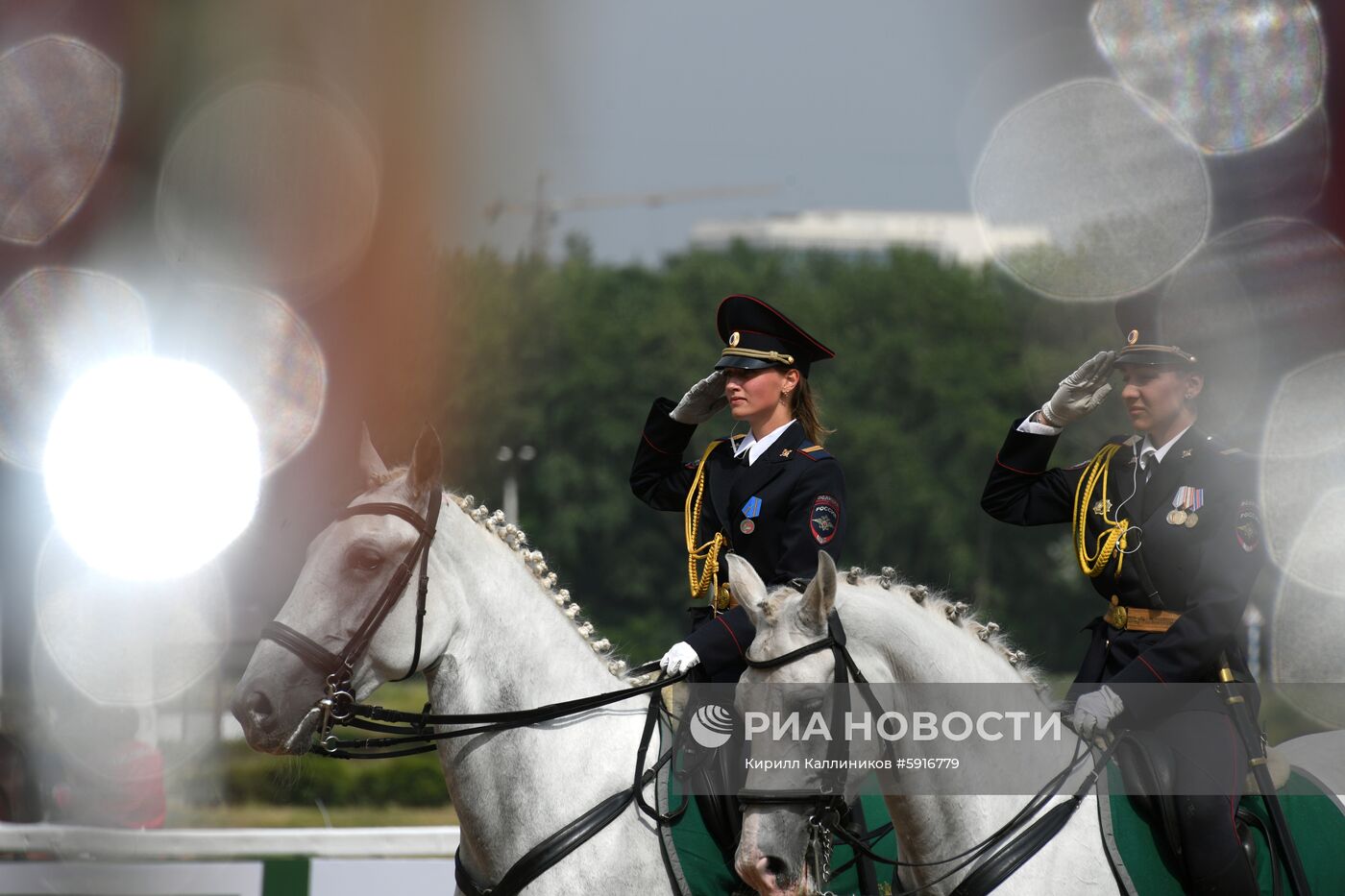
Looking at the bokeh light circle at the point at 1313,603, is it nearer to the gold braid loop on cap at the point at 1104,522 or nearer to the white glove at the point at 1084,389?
the gold braid loop on cap at the point at 1104,522

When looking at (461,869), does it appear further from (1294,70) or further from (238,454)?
(1294,70)

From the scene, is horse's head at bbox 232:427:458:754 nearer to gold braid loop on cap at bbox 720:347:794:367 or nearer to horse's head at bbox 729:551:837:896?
gold braid loop on cap at bbox 720:347:794:367

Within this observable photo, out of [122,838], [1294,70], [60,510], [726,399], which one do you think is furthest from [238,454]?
[1294,70]

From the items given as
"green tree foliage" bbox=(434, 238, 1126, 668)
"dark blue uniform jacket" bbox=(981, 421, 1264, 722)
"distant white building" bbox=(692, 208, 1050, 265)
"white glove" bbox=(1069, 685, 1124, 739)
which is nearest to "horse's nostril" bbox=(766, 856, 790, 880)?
"white glove" bbox=(1069, 685, 1124, 739)

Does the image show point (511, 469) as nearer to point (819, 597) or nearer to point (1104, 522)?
point (1104, 522)

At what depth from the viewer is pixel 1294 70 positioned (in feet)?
79.1

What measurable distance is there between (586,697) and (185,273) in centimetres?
1609

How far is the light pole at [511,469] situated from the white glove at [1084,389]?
115 ft

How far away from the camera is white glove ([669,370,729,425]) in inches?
228

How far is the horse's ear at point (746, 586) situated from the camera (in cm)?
438

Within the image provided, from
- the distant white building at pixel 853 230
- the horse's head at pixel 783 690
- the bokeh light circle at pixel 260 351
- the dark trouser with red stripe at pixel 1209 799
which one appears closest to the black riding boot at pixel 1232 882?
the dark trouser with red stripe at pixel 1209 799

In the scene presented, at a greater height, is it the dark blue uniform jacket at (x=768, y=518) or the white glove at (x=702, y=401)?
the white glove at (x=702, y=401)

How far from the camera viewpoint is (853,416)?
45.5 metres

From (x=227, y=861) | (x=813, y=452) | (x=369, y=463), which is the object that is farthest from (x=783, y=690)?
(x=227, y=861)
